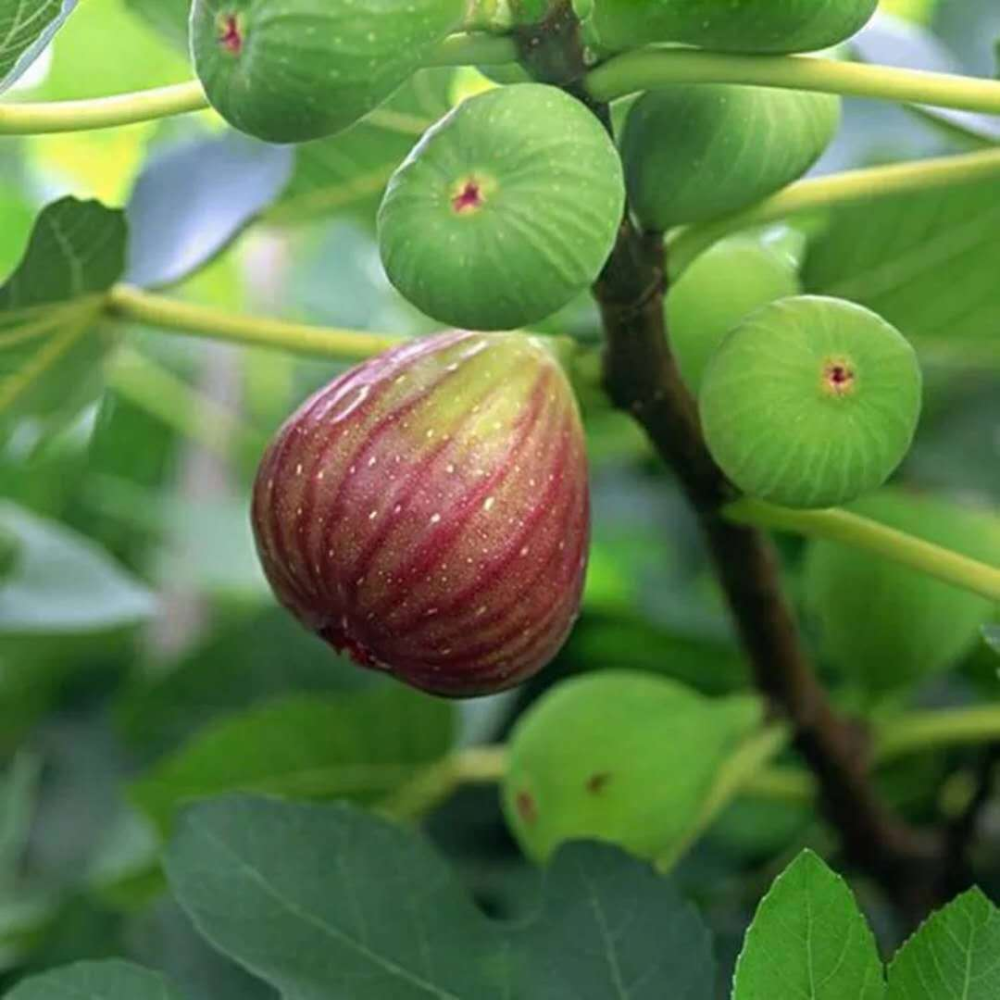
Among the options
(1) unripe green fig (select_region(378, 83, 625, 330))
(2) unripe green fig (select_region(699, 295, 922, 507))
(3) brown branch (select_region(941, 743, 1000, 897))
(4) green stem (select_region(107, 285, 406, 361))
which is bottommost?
(3) brown branch (select_region(941, 743, 1000, 897))

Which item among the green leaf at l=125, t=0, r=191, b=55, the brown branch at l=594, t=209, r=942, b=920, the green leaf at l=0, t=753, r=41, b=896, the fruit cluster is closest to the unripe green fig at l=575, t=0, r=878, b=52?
the fruit cluster

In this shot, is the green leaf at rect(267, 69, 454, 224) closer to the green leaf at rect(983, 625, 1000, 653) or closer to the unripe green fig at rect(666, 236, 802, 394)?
the unripe green fig at rect(666, 236, 802, 394)

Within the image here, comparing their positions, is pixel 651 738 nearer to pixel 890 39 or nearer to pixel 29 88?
pixel 890 39

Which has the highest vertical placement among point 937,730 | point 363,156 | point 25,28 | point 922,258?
point 25,28

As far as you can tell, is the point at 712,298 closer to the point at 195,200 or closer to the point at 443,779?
the point at 195,200

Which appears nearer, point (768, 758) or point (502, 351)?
point (502, 351)

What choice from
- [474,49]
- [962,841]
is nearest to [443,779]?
[962,841]

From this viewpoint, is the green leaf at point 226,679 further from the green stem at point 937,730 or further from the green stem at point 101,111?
the green stem at point 101,111

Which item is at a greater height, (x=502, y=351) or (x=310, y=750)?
(x=502, y=351)
